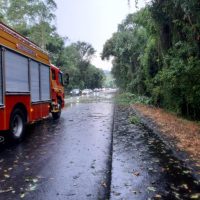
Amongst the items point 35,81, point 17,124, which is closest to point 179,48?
point 35,81

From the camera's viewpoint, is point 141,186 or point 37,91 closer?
point 141,186

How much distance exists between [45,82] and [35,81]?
→ 167cm

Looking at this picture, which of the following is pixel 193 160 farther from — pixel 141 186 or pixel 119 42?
pixel 119 42

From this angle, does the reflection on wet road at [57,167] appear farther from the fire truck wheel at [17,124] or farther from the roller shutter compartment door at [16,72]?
the roller shutter compartment door at [16,72]

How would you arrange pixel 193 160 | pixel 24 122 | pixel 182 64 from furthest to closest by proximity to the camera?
pixel 182 64
pixel 24 122
pixel 193 160

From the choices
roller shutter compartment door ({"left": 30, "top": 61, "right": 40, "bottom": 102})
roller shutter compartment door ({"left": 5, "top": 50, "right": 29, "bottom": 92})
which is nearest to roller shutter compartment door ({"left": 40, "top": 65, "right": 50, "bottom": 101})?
roller shutter compartment door ({"left": 30, "top": 61, "right": 40, "bottom": 102})

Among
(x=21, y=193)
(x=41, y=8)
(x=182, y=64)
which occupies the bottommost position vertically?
(x=21, y=193)

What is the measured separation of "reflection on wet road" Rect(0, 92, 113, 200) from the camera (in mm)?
5609

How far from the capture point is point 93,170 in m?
6.93

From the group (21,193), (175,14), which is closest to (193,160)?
(21,193)

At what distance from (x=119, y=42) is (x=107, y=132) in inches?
1198

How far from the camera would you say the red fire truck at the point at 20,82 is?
30.4ft

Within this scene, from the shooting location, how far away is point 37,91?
12.6m

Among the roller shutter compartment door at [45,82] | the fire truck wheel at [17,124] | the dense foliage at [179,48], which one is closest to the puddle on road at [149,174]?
the fire truck wheel at [17,124]
